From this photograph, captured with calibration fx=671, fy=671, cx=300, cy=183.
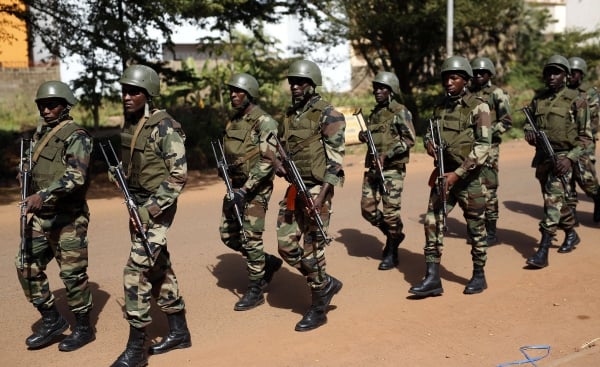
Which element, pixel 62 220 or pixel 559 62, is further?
pixel 559 62

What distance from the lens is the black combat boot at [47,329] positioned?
512 centimetres

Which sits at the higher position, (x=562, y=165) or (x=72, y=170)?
(x=72, y=170)

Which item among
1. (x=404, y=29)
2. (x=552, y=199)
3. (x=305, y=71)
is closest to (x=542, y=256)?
(x=552, y=199)

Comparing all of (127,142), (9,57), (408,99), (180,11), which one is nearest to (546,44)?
(408,99)

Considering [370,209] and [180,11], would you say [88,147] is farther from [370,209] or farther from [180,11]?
[180,11]

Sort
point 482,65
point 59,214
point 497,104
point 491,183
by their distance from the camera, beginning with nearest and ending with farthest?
point 59,214
point 491,183
point 482,65
point 497,104

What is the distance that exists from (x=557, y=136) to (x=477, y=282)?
85.2 inches

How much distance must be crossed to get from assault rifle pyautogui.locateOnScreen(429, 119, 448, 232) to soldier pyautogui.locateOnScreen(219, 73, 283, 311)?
4.97 feet

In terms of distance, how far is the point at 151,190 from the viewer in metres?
4.81

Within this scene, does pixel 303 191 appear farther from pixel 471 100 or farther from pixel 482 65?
pixel 482 65

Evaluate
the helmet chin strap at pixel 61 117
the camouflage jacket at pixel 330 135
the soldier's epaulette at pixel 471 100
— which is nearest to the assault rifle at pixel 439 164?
the soldier's epaulette at pixel 471 100

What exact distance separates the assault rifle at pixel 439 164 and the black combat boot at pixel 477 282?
0.57m

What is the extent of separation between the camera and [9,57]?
2739 centimetres

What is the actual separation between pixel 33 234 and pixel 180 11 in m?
8.55
